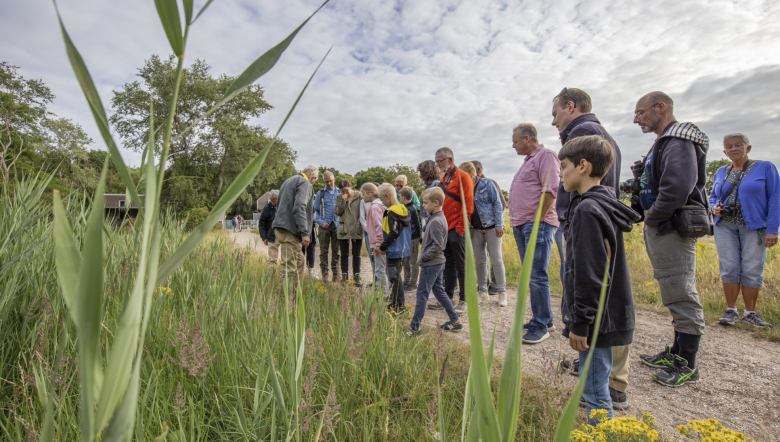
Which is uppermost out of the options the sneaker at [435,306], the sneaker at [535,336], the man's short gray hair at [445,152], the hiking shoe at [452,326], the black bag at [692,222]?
the man's short gray hair at [445,152]

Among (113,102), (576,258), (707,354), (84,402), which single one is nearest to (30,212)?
(84,402)

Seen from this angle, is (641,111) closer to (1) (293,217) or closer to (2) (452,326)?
(2) (452,326)

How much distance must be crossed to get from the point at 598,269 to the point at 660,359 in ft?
6.68

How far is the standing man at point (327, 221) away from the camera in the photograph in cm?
743

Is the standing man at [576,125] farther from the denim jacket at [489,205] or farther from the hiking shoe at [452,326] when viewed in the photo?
the denim jacket at [489,205]

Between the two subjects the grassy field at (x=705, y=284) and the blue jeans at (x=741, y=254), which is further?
the grassy field at (x=705, y=284)

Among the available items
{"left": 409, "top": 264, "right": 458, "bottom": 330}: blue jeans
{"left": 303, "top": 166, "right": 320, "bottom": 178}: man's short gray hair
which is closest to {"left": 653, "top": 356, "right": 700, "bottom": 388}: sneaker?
{"left": 409, "top": 264, "right": 458, "bottom": 330}: blue jeans

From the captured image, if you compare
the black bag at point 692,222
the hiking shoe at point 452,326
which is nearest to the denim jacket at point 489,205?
the hiking shoe at point 452,326

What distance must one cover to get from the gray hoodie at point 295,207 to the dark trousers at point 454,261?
82.9 inches

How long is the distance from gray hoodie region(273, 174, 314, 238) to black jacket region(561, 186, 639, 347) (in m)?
4.13

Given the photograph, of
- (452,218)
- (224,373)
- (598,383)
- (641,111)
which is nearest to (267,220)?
(452,218)

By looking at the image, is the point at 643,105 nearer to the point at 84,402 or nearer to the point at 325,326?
the point at 325,326

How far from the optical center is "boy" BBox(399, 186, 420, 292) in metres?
5.83

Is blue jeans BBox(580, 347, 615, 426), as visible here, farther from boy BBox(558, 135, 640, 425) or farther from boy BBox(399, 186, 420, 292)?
boy BBox(399, 186, 420, 292)
